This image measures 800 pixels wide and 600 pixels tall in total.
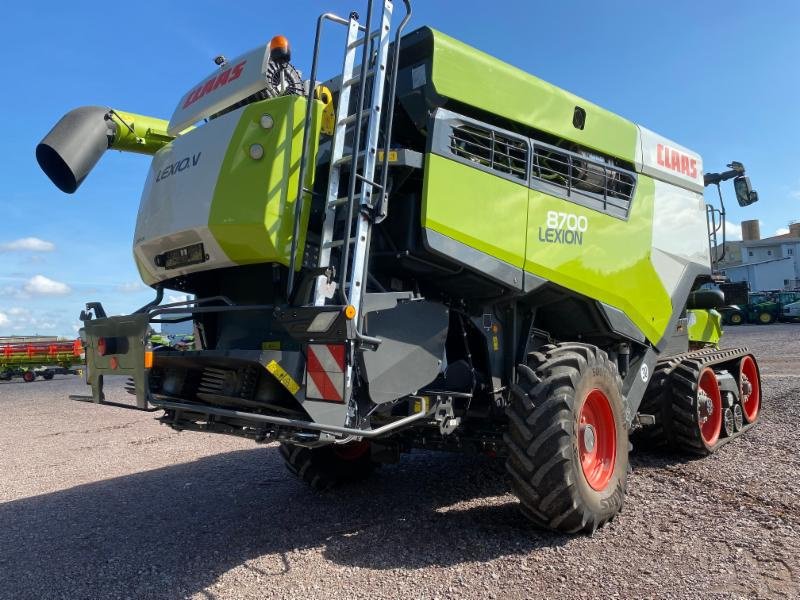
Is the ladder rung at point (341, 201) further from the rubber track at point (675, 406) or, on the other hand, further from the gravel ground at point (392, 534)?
the rubber track at point (675, 406)

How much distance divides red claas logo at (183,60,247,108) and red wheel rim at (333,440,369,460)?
314 cm

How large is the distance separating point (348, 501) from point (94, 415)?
29.9 ft

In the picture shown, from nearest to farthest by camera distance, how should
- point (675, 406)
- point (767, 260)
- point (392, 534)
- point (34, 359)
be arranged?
point (392, 534)
point (675, 406)
point (34, 359)
point (767, 260)

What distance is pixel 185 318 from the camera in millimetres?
4457

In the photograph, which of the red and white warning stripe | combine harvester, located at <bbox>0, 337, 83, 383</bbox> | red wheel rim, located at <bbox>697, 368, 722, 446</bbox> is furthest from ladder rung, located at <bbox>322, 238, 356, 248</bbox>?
combine harvester, located at <bbox>0, 337, 83, 383</bbox>

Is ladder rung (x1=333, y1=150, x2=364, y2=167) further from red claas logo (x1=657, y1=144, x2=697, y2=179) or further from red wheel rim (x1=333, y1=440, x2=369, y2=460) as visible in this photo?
red claas logo (x1=657, y1=144, x2=697, y2=179)

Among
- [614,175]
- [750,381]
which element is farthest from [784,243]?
[614,175]

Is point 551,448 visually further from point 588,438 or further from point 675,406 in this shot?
point 675,406

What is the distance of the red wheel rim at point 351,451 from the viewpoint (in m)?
5.62

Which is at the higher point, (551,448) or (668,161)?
(668,161)

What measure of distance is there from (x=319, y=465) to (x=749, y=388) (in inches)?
220

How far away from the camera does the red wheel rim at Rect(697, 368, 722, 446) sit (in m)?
6.31

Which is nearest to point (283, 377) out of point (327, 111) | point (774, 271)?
point (327, 111)

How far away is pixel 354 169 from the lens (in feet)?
10.9
